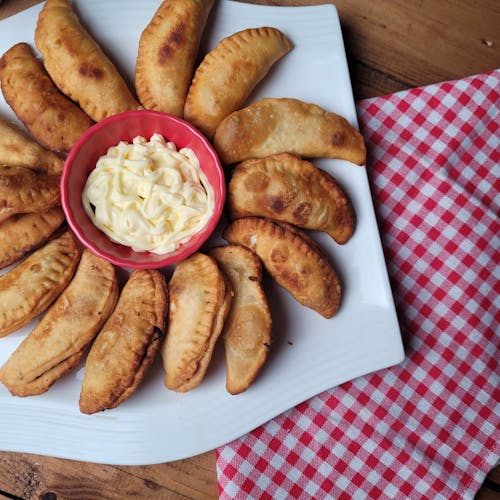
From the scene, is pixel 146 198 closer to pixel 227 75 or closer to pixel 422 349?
pixel 227 75

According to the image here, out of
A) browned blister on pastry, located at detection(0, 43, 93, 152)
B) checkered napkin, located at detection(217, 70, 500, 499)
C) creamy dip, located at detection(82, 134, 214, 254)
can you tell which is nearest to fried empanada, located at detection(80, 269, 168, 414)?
creamy dip, located at detection(82, 134, 214, 254)

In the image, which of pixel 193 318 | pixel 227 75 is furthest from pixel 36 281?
pixel 227 75

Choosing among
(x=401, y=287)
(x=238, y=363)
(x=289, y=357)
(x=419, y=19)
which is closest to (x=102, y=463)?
(x=238, y=363)

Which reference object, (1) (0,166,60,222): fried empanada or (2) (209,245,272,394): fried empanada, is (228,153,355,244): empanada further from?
(1) (0,166,60,222): fried empanada

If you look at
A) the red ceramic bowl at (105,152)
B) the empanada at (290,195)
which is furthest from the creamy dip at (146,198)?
the empanada at (290,195)

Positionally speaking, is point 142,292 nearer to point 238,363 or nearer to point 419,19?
point 238,363

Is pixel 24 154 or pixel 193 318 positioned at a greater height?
pixel 24 154
